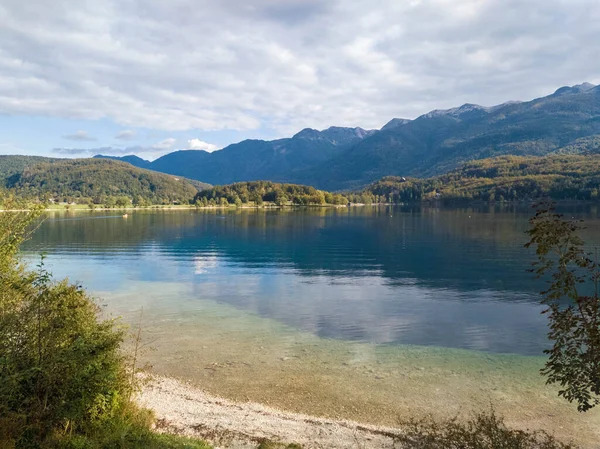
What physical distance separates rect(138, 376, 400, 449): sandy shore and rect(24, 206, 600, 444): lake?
161cm

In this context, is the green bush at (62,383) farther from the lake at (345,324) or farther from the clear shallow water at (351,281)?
the clear shallow water at (351,281)

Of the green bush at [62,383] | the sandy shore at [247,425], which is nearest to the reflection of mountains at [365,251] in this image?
the sandy shore at [247,425]

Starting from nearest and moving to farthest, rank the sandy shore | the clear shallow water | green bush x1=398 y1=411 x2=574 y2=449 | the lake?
green bush x1=398 y1=411 x2=574 y2=449 → the sandy shore → the lake → the clear shallow water

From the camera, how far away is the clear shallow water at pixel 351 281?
108 ft

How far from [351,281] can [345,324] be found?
64.3 feet

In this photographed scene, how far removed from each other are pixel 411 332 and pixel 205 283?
28360 millimetres

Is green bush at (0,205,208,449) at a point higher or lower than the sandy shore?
higher

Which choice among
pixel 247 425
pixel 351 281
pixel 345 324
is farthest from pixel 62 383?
pixel 351 281

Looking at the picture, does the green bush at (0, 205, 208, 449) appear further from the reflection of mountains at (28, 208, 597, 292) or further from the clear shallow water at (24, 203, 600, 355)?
the reflection of mountains at (28, 208, 597, 292)

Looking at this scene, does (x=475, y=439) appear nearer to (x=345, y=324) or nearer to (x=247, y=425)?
(x=247, y=425)

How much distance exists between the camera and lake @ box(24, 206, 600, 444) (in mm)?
20797

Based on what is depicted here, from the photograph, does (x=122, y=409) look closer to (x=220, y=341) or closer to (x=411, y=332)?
(x=220, y=341)

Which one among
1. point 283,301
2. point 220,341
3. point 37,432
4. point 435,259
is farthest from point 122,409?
point 435,259

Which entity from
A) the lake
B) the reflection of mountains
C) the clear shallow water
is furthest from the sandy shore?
the reflection of mountains
